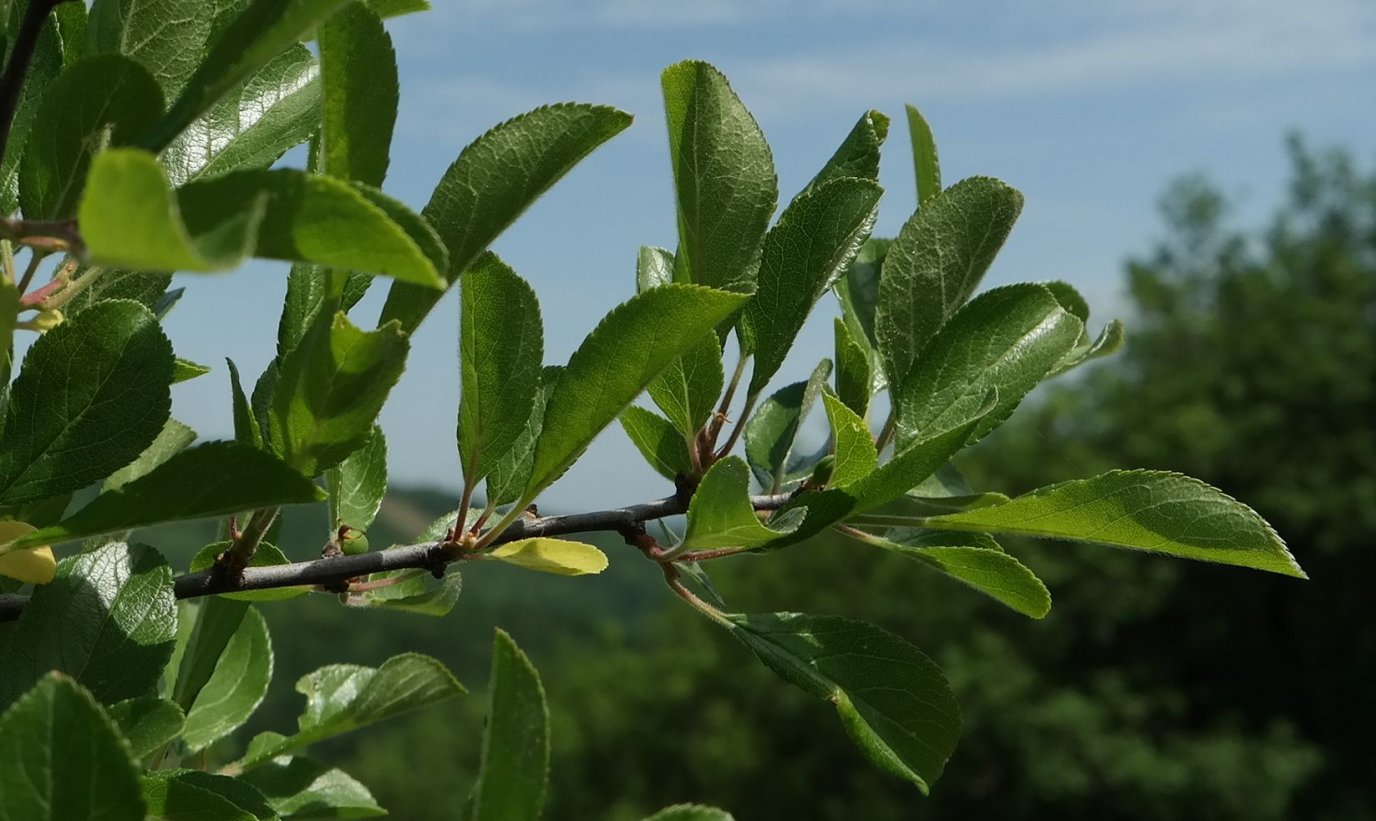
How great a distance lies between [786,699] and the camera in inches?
957

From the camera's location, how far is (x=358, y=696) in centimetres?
112

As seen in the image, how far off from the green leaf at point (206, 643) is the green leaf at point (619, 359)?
353 millimetres

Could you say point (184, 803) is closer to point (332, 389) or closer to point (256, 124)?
point (332, 389)

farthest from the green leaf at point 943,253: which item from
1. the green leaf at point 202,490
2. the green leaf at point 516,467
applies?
Result: the green leaf at point 202,490

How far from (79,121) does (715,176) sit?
0.41 m

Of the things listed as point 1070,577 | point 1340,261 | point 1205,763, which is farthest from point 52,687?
point 1340,261

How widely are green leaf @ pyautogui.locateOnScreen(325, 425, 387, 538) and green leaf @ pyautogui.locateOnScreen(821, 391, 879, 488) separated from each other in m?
0.39

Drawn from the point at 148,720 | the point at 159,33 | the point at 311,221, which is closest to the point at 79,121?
the point at 159,33

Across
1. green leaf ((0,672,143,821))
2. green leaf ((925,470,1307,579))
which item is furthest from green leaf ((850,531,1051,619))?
green leaf ((0,672,143,821))

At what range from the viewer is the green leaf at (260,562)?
2.88 feet

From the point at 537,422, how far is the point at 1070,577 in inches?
921

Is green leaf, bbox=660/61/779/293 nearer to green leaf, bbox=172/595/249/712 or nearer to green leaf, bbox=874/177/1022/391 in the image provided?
green leaf, bbox=874/177/1022/391

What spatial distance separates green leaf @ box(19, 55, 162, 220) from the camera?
65 centimetres

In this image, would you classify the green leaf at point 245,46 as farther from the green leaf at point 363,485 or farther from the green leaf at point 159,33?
the green leaf at point 363,485
